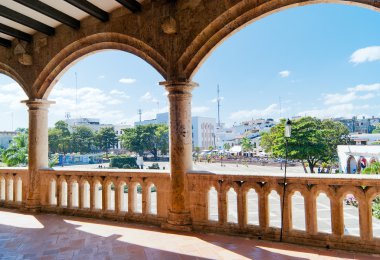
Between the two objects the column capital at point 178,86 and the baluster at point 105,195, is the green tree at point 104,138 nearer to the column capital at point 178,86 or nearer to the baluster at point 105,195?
the baluster at point 105,195

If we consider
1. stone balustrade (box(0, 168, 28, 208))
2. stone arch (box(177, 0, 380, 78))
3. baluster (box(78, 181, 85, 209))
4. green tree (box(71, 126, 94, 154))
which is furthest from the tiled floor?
green tree (box(71, 126, 94, 154))

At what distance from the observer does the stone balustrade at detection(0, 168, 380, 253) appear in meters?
2.95

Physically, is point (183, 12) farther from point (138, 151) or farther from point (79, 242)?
point (138, 151)

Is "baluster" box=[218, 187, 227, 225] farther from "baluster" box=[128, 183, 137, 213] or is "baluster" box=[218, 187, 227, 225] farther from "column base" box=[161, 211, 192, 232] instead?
"baluster" box=[128, 183, 137, 213]

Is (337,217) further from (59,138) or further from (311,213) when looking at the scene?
(59,138)

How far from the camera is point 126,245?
10.8 ft

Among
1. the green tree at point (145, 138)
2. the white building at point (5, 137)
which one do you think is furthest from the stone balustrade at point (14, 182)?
the white building at point (5, 137)

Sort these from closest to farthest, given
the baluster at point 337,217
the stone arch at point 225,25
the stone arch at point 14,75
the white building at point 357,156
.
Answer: the baluster at point 337,217 → the stone arch at point 225,25 → the stone arch at point 14,75 → the white building at point 357,156

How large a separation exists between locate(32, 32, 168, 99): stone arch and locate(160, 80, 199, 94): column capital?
0.63 ft

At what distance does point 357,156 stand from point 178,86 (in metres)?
23.2

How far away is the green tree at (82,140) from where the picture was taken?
195 feet

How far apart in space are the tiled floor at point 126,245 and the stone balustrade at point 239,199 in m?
0.16

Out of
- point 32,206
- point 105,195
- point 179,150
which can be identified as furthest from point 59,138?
point 179,150

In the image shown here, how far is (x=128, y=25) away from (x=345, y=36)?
8966 centimetres
